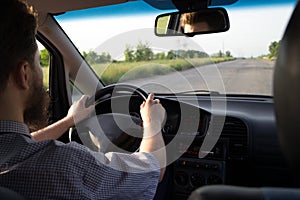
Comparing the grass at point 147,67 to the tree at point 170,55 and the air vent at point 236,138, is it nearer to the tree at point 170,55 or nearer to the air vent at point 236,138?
the tree at point 170,55

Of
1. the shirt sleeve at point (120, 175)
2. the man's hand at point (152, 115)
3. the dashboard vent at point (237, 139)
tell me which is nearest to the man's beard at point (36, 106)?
the shirt sleeve at point (120, 175)

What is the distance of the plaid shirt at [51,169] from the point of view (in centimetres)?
191

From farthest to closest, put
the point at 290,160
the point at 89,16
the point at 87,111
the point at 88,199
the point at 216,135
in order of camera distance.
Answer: the point at 89,16 < the point at 216,135 < the point at 87,111 < the point at 88,199 < the point at 290,160

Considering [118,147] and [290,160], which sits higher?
[290,160]

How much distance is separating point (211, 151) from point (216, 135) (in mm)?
130

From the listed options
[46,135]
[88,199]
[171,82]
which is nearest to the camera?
[88,199]

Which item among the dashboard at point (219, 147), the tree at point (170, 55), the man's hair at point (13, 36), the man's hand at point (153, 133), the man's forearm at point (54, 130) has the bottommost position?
the dashboard at point (219, 147)

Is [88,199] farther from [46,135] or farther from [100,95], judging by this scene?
[100,95]

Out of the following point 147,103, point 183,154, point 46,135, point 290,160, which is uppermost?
point 290,160

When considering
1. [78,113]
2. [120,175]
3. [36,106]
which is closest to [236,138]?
[78,113]

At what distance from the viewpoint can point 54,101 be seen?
469 centimetres

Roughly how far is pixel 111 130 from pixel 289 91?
7.25ft

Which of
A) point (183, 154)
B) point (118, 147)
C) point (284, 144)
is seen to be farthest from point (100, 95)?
point (284, 144)

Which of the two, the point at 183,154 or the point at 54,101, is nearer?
the point at 183,154
